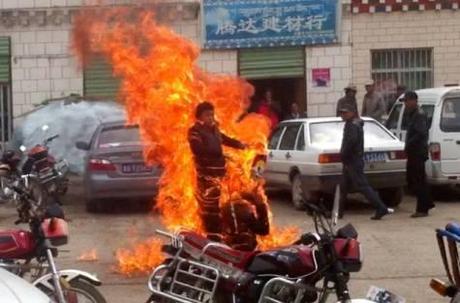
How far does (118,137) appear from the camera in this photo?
46.5 feet

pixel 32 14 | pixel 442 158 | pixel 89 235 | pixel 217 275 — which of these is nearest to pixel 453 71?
pixel 442 158

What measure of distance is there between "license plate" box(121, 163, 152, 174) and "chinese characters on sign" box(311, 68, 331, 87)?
861 cm

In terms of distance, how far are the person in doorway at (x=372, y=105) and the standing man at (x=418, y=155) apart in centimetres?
564

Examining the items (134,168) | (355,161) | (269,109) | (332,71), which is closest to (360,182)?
(355,161)

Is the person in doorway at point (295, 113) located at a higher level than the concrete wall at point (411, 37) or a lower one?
lower

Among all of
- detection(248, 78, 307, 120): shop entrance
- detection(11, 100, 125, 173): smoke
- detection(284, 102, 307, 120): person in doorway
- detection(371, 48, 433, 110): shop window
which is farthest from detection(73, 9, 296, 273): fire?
detection(371, 48, 433, 110): shop window

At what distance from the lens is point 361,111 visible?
20562 mm

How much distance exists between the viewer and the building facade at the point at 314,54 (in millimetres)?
21297

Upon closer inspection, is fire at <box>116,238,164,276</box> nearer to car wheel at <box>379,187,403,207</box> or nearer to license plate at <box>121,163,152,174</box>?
license plate at <box>121,163,152,174</box>

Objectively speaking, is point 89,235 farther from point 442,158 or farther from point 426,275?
point 442,158

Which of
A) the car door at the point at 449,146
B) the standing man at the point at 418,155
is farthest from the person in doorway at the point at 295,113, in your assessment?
the standing man at the point at 418,155

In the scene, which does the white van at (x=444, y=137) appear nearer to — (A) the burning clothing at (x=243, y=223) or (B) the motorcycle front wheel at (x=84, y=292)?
(A) the burning clothing at (x=243, y=223)

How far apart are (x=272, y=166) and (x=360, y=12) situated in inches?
285

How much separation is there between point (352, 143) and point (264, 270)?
6.80 metres
